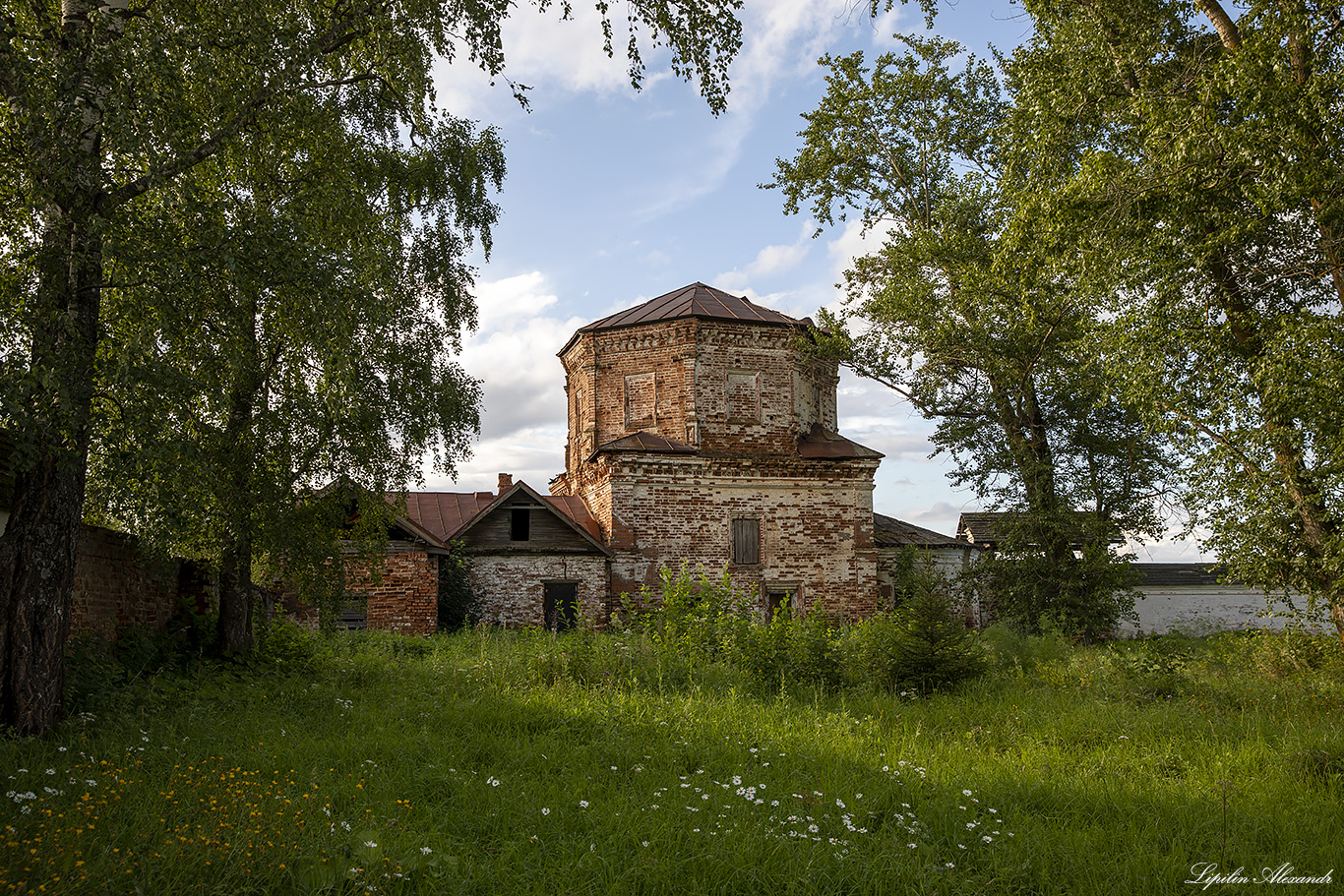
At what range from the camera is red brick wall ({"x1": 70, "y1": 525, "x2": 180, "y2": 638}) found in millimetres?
9141

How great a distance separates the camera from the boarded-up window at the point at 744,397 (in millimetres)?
23297

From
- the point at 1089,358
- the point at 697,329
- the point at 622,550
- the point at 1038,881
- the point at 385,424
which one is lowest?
the point at 1038,881

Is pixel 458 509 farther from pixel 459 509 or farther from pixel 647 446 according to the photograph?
pixel 647 446

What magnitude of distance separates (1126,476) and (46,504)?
22.9 m

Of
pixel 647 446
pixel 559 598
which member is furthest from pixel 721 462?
pixel 559 598

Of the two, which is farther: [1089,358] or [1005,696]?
[1089,358]

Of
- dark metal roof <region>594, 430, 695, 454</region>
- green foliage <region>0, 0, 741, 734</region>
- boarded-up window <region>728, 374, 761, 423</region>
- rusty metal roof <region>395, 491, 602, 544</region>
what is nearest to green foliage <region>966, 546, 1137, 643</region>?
boarded-up window <region>728, 374, 761, 423</region>

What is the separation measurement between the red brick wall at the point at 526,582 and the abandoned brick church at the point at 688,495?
36 mm

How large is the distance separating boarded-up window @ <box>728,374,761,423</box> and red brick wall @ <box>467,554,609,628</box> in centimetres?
586

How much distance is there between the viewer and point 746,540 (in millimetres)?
22516

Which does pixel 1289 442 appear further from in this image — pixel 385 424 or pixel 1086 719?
pixel 385 424

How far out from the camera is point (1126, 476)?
70.3 feet

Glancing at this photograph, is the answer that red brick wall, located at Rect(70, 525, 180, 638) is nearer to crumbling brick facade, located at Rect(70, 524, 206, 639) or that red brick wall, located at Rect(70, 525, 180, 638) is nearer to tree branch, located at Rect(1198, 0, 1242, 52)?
crumbling brick facade, located at Rect(70, 524, 206, 639)

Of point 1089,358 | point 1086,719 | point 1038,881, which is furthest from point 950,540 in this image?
point 1038,881
